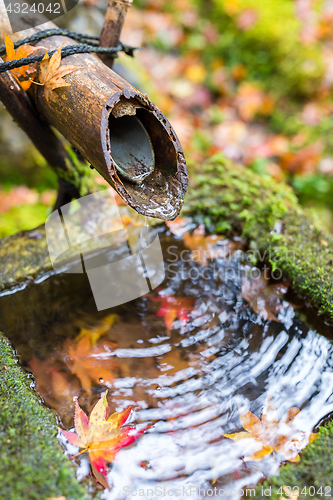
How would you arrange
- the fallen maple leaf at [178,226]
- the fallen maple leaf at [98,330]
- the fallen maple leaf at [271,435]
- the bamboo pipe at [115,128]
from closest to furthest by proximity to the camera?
the bamboo pipe at [115,128] < the fallen maple leaf at [271,435] < the fallen maple leaf at [98,330] < the fallen maple leaf at [178,226]

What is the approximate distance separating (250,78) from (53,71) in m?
4.29

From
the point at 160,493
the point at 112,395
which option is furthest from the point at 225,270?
the point at 160,493

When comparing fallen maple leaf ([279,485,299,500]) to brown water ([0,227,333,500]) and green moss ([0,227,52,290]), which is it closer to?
brown water ([0,227,333,500])

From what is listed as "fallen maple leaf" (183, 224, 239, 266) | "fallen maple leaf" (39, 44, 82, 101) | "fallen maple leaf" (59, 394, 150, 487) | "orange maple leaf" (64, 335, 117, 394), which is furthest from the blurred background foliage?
"fallen maple leaf" (59, 394, 150, 487)

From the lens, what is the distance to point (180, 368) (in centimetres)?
176

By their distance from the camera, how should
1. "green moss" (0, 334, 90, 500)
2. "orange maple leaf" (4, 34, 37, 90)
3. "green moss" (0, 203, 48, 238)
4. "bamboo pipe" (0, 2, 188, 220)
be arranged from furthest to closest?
"green moss" (0, 203, 48, 238) → "orange maple leaf" (4, 34, 37, 90) → "bamboo pipe" (0, 2, 188, 220) → "green moss" (0, 334, 90, 500)

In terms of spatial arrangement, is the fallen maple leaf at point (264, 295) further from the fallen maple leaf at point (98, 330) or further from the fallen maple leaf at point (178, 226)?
the fallen maple leaf at point (98, 330)

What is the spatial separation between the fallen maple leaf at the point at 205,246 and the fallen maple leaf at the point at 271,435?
1022mm

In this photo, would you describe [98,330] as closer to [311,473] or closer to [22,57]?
[311,473]

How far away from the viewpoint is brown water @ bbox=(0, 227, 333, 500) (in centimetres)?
145

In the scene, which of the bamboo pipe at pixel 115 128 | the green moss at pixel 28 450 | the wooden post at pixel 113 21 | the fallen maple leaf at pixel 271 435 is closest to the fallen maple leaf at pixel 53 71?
the bamboo pipe at pixel 115 128

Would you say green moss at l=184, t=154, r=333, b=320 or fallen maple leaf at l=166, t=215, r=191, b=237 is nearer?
green moss at l=184, t=154, r=333, b=320

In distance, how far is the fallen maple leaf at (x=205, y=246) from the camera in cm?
228

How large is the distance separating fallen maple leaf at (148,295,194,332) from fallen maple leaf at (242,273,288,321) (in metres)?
0.40
